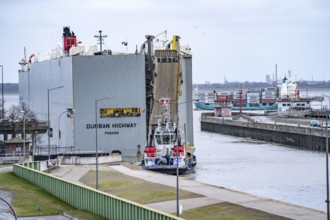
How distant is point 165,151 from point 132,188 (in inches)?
937

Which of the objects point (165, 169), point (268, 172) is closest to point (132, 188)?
point (165, 169)

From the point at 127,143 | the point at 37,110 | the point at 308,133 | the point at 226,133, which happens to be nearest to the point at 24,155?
the point at 127,143

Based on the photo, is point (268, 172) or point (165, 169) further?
point (268, 172)

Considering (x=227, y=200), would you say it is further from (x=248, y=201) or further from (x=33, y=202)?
(x=33, y=202)

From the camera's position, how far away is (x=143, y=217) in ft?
105

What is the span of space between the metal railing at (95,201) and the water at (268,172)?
1430 cm

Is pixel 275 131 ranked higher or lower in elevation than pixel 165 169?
lower

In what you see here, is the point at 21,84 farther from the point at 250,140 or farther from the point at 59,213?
the point at 59,213

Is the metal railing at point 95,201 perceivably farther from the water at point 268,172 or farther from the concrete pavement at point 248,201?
the water at point 268,172

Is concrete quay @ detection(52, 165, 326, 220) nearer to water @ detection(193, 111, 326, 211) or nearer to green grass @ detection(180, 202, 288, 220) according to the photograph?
green grass @ detection(180, 202, 288, 220)

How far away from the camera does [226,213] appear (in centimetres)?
3759

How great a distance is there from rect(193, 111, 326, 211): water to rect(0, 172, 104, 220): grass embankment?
14899 mm

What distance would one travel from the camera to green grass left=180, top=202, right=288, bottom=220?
36.0m

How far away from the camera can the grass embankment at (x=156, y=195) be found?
36.8 metres
